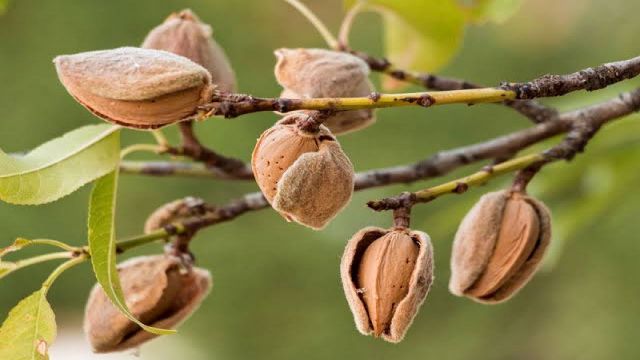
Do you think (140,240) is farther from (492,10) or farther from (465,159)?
(492,10)

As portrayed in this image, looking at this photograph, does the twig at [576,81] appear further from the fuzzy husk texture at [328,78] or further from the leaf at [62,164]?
the leaf at [62,164]

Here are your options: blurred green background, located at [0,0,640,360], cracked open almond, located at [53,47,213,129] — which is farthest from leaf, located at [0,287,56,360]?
blurred green background, located at [0,0,640,360]

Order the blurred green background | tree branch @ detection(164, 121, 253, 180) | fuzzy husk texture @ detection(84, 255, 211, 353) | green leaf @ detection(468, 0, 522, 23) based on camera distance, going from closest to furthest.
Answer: fuzzy husk texture @ detection(84, 255, 211, 353) → tree branch @ detection(164, 121, 253, 180) → green leaf @ detection(468, 0, 522, 23) → the blurred green background

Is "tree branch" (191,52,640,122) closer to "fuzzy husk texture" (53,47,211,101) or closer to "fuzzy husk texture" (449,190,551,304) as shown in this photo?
"fuzzy husk texture" (53,47,211,101)

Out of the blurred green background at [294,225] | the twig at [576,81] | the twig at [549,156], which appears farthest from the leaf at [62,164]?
the blurred green background at [294,225]

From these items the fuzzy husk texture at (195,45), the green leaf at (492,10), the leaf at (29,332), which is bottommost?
the leaf at (29,332)
